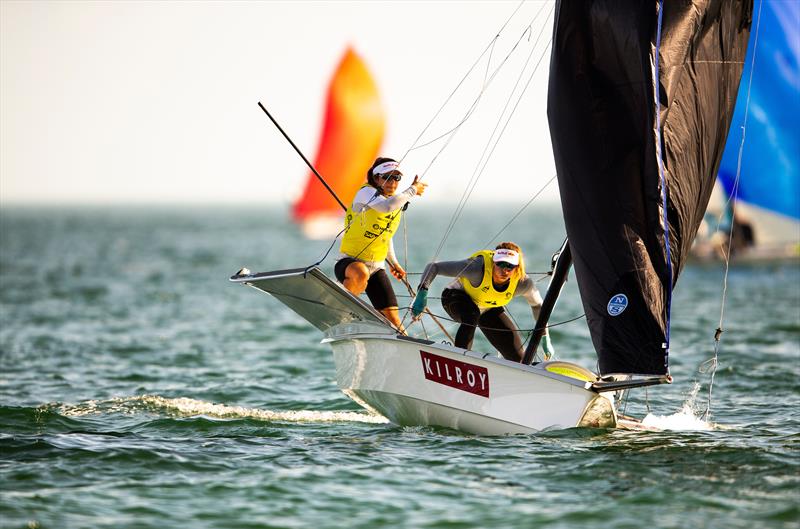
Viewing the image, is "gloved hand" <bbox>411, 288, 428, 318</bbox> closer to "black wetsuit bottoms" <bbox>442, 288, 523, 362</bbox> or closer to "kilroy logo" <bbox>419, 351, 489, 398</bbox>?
"kilroy logo" <bbox>419, 351, 489, 398</bbox>

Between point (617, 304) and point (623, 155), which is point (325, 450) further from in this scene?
point (623, 155)

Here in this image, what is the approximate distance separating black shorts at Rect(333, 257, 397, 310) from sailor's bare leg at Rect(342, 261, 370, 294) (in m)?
0.05

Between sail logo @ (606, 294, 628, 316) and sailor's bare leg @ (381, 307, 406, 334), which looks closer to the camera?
sail logo @ (606, 294, 628, 316)

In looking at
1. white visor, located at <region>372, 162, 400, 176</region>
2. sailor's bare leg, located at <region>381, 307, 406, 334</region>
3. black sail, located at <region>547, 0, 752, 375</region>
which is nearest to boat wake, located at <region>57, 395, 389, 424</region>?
sailor's bare leg, located at <region>381, 307, 406, 334</region>

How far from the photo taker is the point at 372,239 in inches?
367

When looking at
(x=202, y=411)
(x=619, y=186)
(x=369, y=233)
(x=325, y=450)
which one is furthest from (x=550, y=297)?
(x=202, y=411)

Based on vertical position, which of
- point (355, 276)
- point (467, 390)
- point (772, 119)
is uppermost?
point (772, 119)

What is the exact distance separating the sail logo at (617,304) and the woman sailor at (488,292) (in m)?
0.86

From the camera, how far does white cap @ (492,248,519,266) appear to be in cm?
891

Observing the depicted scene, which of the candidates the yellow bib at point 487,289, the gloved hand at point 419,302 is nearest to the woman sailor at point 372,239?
the gloved hand at point 419,302

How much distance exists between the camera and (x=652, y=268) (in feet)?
27.5

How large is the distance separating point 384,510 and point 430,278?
2.25 meters

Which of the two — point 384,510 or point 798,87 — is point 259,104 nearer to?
point 384,510

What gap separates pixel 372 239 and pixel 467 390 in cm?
159
